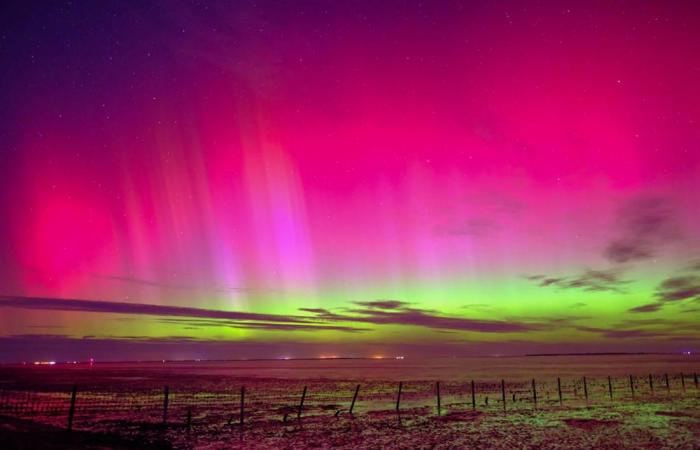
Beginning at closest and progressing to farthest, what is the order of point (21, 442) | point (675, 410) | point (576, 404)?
1. point (21, 442)
2. point (675, 410)
3. point (576, 404)

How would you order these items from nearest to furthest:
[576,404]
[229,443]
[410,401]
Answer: [229,443] < [576,404] < [410,401]

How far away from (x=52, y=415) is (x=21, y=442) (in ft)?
Result: 62.1

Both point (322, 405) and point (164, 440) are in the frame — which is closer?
point (164, 440)

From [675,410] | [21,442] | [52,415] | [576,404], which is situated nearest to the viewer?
[21,442]

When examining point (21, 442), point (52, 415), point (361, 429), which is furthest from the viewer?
point (52, 415)

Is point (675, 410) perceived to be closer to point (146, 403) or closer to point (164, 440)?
point (164, 440)

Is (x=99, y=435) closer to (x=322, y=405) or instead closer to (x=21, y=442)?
(x=21, y=442)

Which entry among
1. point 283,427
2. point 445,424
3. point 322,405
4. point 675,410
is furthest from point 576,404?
point 283,427

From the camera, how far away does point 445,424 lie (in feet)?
120

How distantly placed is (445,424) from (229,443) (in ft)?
51.8

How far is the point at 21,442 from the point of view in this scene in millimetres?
23641

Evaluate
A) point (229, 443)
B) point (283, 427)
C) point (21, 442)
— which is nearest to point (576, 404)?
point (283, 427)

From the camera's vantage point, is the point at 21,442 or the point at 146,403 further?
the point at 146,403

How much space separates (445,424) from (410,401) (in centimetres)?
2028
